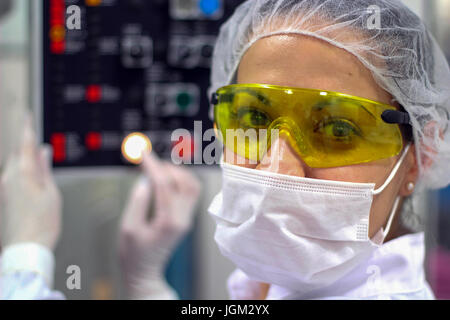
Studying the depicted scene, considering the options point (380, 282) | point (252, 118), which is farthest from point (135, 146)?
point (380, 282)

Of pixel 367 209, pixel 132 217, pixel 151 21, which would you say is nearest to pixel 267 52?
pixel 367 209

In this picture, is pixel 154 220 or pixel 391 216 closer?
pixel 391 216

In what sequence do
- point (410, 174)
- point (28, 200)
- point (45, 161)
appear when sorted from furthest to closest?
point (45, 161) < point (28, 200) < point (410, 174)

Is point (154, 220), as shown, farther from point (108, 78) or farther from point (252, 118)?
point (252, 118)

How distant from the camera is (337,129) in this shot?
29.4 inches

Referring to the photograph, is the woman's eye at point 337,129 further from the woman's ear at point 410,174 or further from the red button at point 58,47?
the red button at point 58,47

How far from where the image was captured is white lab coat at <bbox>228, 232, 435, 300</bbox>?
0.83 m

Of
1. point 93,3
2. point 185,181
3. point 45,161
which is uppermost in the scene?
point 93,3

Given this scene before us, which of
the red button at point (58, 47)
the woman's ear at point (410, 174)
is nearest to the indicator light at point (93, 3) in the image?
the red button at point (58, 47)

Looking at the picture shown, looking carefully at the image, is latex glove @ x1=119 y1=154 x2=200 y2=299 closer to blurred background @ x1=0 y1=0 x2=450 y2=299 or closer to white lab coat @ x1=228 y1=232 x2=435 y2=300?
blurred background @ x1=0 y1=0 x2=450 y2=299

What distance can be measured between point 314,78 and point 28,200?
0.88m

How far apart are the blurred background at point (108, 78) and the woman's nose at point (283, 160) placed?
0.67 meters

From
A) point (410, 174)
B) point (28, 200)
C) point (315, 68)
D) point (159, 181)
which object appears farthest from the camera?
point (159, 181)

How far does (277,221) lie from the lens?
72 centimetres
